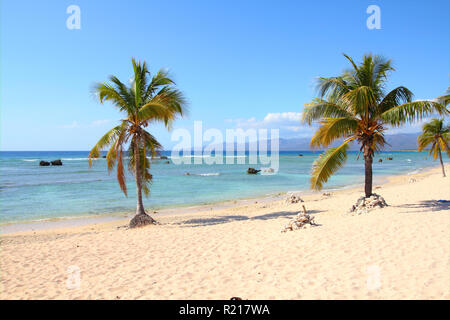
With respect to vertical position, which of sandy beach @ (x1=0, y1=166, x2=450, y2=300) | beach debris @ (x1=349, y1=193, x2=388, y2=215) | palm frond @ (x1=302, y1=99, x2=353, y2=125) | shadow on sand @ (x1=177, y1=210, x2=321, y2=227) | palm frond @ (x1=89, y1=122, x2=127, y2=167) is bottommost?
shadow on sand @ (x1=177, y1=210, x2=321, y2=227)

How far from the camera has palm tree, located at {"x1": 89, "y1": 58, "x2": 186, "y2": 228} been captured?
10.0m

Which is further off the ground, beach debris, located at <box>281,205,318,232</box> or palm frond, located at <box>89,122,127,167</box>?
palm frond, located at <box>89,122,127,167</box>

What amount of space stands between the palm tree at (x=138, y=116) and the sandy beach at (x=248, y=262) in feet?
8.30

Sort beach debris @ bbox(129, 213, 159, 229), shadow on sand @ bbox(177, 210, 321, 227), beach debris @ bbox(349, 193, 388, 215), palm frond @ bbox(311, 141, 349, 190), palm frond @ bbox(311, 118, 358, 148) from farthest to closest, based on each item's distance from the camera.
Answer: shadow on sand @ bbox(177, 210, 321, 227) < beach debris @ bbox(129, 213, 159, 229) < beach debris @ bbox(349, 193, 388, 215) < palm frond @ bbox(311, 141, 349, 190) < palm frond @ bbox(311, 118, 358, 148)

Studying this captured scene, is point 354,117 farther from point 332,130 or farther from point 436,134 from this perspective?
point 436,134

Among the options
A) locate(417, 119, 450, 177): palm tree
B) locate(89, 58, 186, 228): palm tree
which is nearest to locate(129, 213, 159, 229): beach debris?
locate(89, 58, 186, 228): palm tree

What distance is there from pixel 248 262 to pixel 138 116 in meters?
6.94

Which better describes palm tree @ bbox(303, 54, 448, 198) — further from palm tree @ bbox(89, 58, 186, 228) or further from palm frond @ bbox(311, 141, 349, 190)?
palm tree @ bbox(89, 58, 186, 228)

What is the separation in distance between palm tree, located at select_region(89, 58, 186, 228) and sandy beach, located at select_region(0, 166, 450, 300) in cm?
253

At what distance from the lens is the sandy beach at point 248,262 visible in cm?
448

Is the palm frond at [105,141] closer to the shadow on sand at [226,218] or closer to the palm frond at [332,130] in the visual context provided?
the shadow on sand at [226,218]
